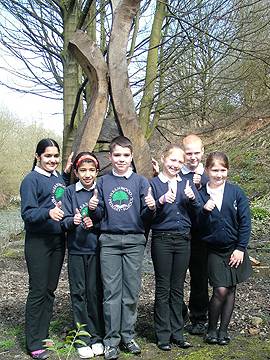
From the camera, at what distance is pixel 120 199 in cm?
361

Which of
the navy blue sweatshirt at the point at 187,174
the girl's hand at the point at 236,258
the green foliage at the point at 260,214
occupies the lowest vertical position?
the green foliage at the point at 260,214

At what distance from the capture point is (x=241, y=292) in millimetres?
5137

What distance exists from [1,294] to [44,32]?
15.9ft

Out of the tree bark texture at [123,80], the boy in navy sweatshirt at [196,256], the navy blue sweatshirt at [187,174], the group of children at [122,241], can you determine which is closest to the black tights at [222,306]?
the group of children at [122,241]

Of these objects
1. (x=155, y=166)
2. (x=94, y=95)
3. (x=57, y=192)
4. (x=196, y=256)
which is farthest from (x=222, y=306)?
(x=94, y=95)

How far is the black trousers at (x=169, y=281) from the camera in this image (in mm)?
3674

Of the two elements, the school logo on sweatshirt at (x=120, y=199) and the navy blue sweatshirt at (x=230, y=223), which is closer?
the school logo on sweatshirt at (x=120, y=199)

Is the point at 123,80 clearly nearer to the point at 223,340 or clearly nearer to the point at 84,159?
the point at 84,159

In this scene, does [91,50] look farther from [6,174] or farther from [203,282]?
[6,174]

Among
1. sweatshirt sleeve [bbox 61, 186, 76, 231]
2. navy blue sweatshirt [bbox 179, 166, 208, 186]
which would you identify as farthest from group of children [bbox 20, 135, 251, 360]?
navy blue sweatshirt [bbox 179, 166, 208, 186]

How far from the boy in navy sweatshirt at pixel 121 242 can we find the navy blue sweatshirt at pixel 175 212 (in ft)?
0.34

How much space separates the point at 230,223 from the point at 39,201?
1.44 metres

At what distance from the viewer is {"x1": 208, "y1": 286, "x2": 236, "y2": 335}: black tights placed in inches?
147

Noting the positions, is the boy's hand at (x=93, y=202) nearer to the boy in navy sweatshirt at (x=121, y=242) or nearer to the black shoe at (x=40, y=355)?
the boy in navy sweatshirt at (x=121, y=242)
